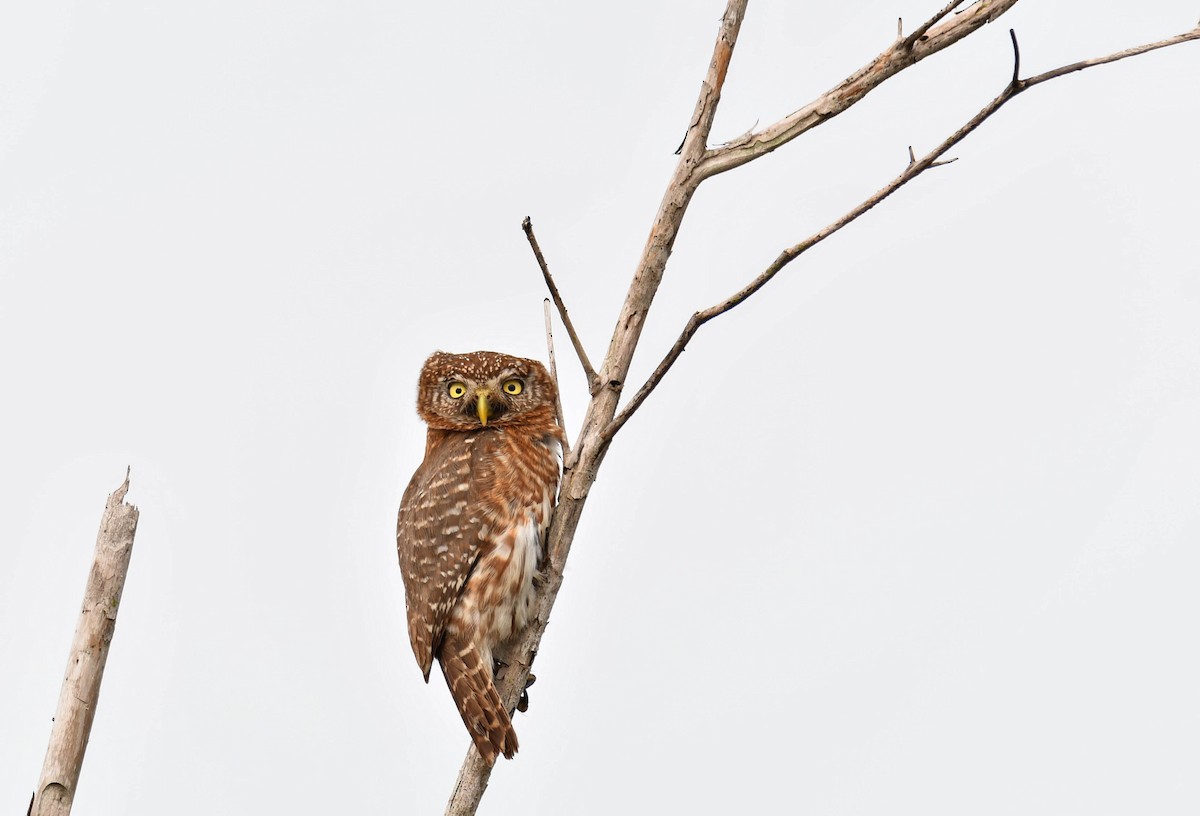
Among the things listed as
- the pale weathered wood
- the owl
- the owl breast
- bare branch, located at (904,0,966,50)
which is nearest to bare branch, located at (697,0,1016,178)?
bare branch, located at (904,0,966,50)

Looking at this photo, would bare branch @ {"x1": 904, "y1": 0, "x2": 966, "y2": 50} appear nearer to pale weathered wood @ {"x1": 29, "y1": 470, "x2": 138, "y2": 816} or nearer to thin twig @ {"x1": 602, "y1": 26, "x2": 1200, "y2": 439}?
thin twig @ {"x1": 602, "y1": 26, "x2": 1200, "y2": 439}

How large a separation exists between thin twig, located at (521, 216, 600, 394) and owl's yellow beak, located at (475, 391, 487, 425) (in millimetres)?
1668

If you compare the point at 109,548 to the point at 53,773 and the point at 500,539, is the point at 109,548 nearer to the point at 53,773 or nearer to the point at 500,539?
the point at 53,773

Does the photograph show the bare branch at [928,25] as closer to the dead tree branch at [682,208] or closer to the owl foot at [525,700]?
the dead tree branch at [682,208]

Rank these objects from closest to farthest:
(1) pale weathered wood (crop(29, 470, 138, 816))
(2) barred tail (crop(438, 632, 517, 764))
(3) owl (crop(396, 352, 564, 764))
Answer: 1. (1) pale weathered wood (crop(29, 470, 138, 816))
2. (2) barred tail (crop(438, 632, 517, 764))
3. (3) owl (crop(396, 352, 564, 764))

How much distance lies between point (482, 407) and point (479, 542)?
0.75 metres

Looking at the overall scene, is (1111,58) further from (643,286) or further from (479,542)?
(479,542)

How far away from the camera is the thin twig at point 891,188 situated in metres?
3.85

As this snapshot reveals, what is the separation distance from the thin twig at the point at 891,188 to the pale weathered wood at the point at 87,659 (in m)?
1.49

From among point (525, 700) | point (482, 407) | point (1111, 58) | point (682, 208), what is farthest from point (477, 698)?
point (1111, 58)

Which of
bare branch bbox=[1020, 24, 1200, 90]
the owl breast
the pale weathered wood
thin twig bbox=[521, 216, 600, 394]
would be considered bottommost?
the pale weathered wood

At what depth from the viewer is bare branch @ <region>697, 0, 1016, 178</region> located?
4.14 metres

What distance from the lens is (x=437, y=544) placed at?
18.1 feet

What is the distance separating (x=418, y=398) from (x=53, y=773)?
110 inches
